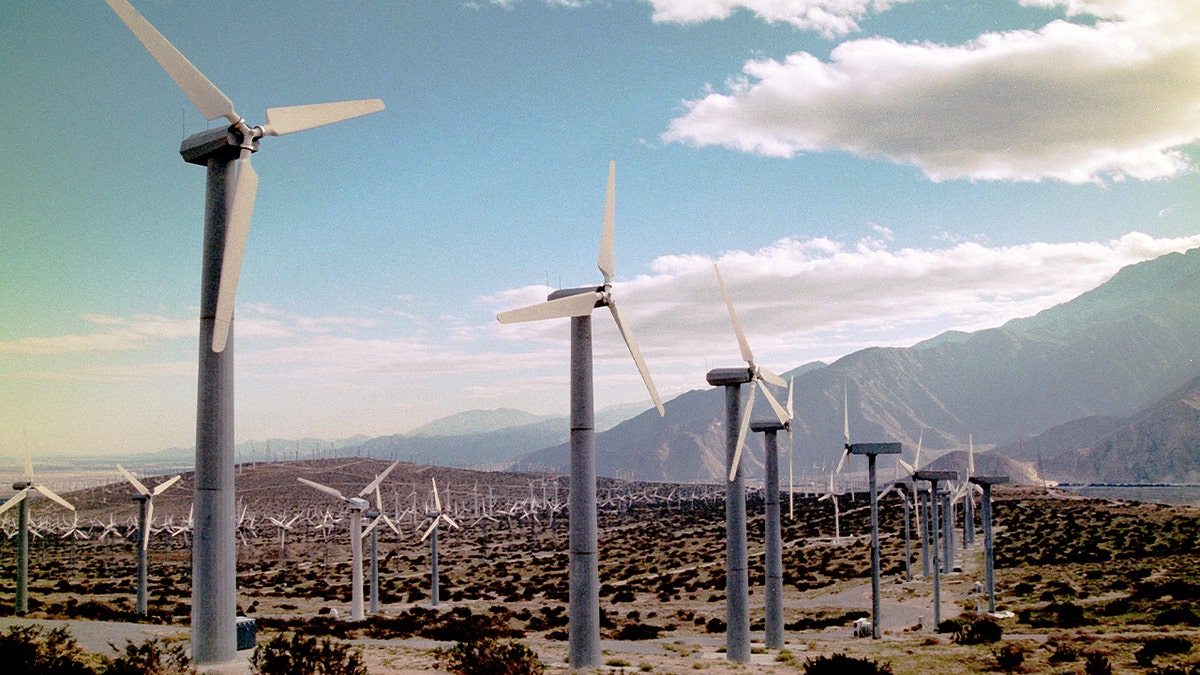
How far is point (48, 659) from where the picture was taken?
20.6 metres

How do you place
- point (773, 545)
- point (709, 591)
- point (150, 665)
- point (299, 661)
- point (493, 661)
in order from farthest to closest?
point (709, 591), point (773, 545), point (493, 661), point (299, 661), point (150, 665)

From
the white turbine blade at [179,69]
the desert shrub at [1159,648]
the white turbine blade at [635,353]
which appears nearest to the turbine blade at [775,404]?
the white turbine blade at [635,353]

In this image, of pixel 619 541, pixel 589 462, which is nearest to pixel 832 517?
pixel 619 541

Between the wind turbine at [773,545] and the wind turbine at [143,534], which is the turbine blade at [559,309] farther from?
the wind turbine at [143,534]

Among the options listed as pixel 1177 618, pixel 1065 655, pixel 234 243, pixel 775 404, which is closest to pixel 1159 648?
pixel 1065 655

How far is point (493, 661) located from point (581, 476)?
5467mm

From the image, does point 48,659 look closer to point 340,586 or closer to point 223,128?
point 223,128

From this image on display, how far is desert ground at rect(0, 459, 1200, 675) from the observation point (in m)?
31.5

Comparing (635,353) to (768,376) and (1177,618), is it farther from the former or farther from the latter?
(1177,618)

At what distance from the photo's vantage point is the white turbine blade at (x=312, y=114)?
67.7 ft

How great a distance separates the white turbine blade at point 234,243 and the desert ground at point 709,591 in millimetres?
11961

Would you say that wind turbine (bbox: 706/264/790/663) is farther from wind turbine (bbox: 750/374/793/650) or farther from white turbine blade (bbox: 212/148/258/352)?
white turbine blade (bbox: 212/148/258/352)

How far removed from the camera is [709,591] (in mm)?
62531

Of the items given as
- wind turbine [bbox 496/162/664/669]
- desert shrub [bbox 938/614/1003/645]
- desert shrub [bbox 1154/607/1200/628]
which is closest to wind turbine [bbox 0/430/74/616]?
wind turbine [bbox 496/162/664/669]
